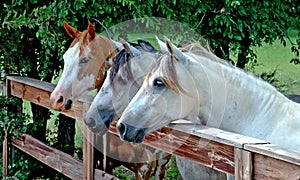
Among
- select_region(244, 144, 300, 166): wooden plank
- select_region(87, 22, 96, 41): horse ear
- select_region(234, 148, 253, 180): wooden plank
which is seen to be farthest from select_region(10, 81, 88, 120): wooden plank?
select_region(244, 144, 300, 166): wooden plank

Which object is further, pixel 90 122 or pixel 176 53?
pixel 90 122

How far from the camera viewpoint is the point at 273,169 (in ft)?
6.99

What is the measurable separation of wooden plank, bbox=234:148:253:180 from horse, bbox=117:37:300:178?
0.44 m

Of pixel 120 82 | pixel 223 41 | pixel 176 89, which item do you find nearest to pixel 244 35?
pixel 223 41

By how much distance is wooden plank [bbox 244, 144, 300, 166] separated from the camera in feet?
6.54

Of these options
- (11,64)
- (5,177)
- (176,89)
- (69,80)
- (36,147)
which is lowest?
(5,177)

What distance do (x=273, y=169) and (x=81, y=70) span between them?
67.3 inches

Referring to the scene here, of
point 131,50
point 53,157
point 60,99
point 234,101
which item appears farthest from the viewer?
point 53,157

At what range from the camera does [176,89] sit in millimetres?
2576

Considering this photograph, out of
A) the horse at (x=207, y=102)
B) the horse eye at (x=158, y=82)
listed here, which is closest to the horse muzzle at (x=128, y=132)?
the horse at (x=207, y=102)

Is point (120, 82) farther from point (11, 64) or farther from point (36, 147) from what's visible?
point (11, 64)

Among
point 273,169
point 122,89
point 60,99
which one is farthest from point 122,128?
point 60,99

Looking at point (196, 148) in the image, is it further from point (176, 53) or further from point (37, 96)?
point (37, 96)

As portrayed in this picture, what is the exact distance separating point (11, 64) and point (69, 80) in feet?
6.18
